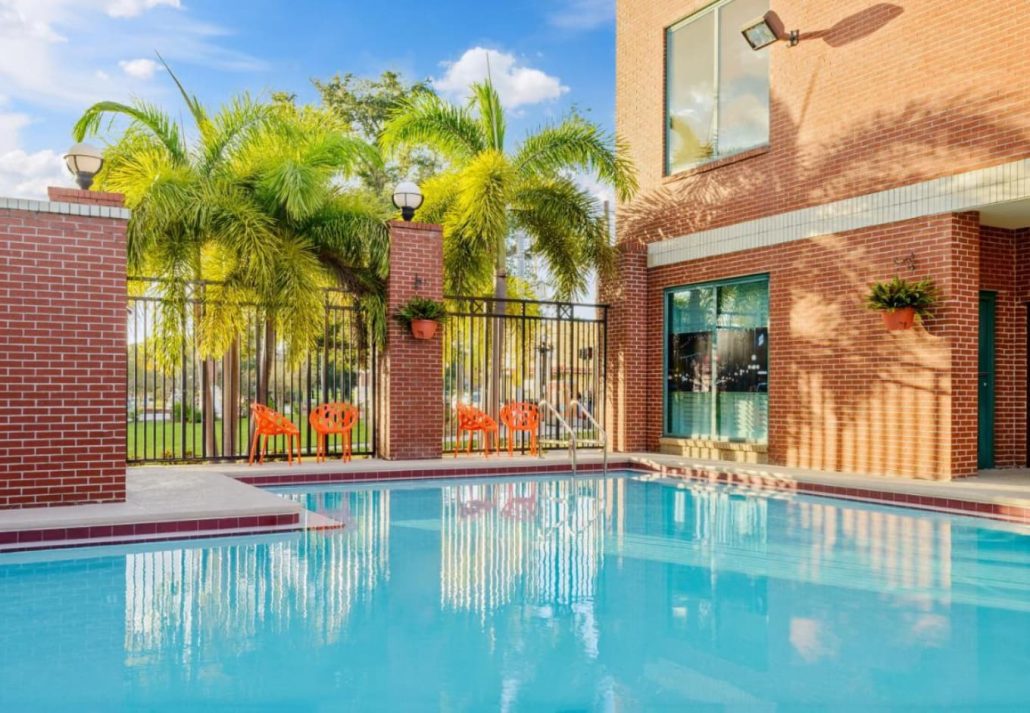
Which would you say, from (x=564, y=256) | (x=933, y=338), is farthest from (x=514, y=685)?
(x=564, y=256)

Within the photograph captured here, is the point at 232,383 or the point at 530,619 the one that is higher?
the point at 232,383

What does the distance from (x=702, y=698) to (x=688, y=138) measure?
386 inches

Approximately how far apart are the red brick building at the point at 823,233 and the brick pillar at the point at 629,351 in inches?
1.1

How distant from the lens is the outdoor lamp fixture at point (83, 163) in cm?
669

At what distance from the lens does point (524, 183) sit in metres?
11.6

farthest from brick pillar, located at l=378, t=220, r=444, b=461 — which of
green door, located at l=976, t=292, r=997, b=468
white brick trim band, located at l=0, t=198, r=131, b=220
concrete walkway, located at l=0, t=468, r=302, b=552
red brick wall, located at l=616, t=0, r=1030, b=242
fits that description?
green door, located at l=976, t=292, r=997, b=468

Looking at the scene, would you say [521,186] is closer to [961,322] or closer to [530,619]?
[961,322]

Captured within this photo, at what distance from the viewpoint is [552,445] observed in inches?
511

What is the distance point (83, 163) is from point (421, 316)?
14.2ft

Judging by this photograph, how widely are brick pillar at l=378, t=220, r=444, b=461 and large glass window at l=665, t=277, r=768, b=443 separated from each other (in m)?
3.43

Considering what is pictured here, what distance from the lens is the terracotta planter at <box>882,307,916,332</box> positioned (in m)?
8.43

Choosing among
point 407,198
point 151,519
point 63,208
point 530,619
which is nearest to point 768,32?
point 407,198

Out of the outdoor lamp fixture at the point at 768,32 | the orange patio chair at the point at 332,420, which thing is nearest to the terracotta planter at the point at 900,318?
the outdoor lamp fixture at the point at 768,32

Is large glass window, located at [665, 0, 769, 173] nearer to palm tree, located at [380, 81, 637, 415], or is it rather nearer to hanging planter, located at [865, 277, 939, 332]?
palm tree, located at [380, 81, 637, 415]
